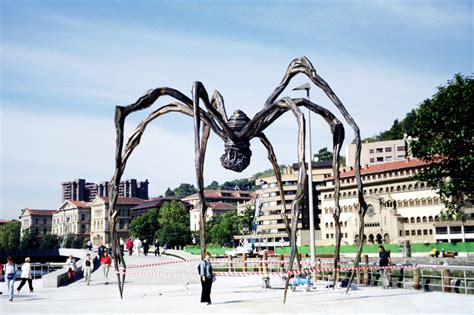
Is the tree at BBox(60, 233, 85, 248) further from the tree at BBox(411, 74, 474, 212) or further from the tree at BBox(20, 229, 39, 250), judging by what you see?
the tree at BBox(411, 74, 474, 212)

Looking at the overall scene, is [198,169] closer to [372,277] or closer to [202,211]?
[202,211]

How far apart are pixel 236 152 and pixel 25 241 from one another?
154m

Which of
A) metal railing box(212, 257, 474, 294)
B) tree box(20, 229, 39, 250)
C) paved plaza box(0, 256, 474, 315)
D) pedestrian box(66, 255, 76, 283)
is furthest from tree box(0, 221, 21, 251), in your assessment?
metal railing box(212, 257, 474, 294)

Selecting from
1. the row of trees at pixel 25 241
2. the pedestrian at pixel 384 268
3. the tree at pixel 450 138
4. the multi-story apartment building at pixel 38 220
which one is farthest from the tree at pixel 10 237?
the pedestrian at pixel 384 268

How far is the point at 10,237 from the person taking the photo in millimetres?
160000

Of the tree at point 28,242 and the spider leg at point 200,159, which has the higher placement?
the spider leg at point 200,159

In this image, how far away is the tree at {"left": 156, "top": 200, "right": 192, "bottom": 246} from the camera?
117000 mm

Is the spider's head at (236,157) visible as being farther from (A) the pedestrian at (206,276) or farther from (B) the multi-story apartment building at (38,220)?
(B) the multi-story apartment building at (38,220)

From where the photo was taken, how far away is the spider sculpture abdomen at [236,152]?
15734 mm

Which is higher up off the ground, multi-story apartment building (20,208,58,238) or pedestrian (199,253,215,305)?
multi-story apartment building (20,208,58,238)

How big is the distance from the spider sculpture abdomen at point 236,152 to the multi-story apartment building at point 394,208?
78102mm

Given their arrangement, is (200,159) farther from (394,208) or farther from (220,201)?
(220,201)

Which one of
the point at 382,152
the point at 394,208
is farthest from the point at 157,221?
the point at 394,208

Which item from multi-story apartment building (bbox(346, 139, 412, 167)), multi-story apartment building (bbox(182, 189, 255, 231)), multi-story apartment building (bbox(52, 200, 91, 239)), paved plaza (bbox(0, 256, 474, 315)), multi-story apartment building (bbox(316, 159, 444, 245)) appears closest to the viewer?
paved plaza (bbox(0, 256, 474, 315))
